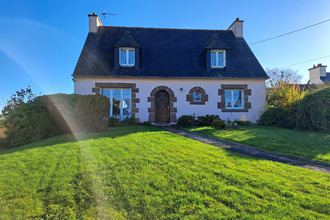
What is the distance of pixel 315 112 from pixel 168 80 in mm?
7804

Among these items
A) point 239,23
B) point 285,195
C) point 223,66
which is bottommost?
point 285,195

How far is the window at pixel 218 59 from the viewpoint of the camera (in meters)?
12.1

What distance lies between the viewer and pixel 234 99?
12000mm

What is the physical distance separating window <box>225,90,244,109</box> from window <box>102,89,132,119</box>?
6.54m

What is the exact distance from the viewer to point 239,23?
14.1m

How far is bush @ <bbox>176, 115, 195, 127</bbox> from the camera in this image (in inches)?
410

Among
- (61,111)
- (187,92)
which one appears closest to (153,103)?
(187,92)

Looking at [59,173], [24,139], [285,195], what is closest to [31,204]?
[59,173]

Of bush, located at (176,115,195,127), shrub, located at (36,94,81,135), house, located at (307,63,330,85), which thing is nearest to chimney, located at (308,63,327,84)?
house, located at (307,63,330,85)

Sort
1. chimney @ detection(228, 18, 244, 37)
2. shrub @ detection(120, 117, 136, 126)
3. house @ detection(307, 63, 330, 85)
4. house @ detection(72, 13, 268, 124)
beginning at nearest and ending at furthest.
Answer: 1. shrub @ detection(120, 117, 136, 126)
2. house @ detection(72, 13, 268, 124)
3. chimney @ detection(228, 18, 244, 37)
4. house @ detection(307, 63, 330, 85)

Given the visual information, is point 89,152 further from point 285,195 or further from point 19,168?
point 285,195

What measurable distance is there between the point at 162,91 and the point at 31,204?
9.79 meters

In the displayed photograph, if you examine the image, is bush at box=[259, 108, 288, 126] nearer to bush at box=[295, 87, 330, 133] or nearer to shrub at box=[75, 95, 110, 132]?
bush at box=[295, 87, 330, 133]

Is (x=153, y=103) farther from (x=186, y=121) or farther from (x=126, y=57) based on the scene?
(x=126, y=57)
